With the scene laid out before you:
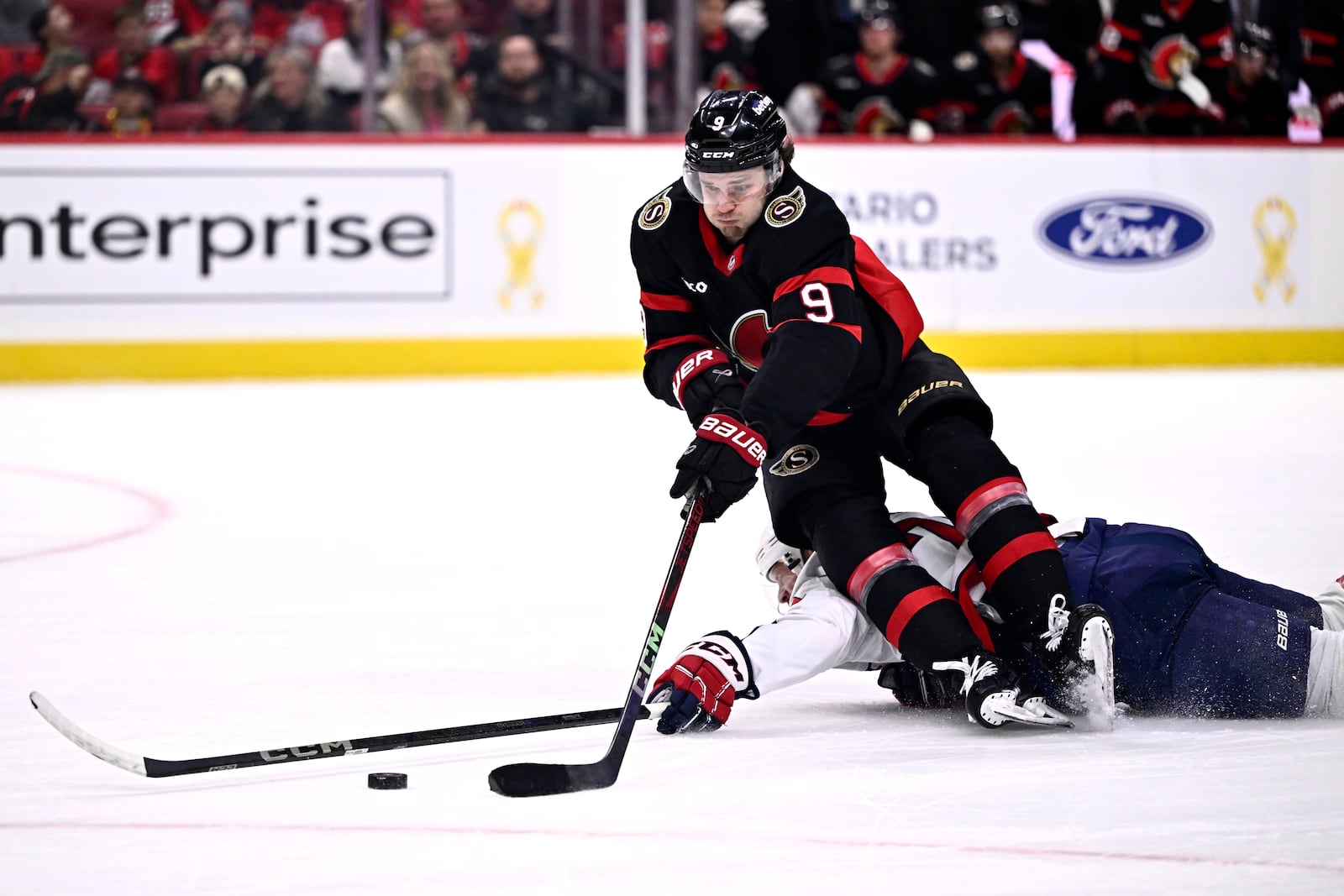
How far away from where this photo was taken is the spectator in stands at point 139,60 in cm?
819

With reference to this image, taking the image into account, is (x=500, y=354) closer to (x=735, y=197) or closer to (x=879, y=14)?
(x=879, y=14)

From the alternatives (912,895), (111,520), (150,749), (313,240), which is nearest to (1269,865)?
(912,895)

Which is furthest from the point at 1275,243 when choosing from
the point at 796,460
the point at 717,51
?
the point at 796,460

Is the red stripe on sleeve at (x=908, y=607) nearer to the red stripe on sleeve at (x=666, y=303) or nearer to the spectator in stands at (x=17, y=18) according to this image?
the red stripe on sleeve at (x=666, y=303)

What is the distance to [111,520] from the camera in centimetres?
471

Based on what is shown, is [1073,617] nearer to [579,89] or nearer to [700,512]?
[700,512]

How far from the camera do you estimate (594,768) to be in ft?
7.82

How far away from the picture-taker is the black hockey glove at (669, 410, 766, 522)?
2.65 m

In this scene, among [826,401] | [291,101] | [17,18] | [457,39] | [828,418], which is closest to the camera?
[826,401]

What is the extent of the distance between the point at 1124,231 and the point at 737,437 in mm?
6473

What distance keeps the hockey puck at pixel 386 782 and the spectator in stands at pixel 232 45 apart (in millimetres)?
6366

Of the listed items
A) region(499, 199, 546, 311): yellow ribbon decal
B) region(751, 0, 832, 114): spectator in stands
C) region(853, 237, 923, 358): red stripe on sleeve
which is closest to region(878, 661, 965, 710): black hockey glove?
region(853, 237, 923, 358): red stripe on sleeve

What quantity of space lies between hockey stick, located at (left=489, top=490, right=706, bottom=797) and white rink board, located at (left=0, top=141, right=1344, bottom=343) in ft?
19.3

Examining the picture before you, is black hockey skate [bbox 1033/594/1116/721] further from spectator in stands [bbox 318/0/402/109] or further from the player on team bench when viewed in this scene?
spectator in stands [bbox 318/0/402/109]
